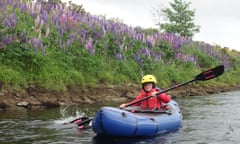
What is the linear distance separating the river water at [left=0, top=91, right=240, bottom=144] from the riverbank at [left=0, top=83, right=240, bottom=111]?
0.50 m

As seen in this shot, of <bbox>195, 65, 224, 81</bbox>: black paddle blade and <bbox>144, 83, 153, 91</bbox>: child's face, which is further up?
<bbox>195, 65, 224, 81</bbox>: black paddle blade

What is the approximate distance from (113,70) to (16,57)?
4124 millimetres

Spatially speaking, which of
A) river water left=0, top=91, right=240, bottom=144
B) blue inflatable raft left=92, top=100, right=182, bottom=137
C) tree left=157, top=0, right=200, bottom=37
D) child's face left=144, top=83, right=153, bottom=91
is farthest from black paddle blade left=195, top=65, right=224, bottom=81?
tree left=157, top=0, right=200, bottom=37

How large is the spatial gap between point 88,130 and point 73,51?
21.0 ft

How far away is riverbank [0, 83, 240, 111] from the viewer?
12.6 metres

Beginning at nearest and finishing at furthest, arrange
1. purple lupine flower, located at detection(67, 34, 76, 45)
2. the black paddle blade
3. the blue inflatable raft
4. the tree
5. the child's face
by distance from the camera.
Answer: the blue inflatable raft
the child's face
the black paddle blade
purple lupine flower, located at detection(67, 34, 76, 45)
the tree

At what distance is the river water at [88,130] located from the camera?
8.73m

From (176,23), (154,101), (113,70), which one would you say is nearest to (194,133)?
(154,101)

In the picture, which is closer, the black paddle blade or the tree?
the black paddle blade

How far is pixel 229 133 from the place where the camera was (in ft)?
31.4

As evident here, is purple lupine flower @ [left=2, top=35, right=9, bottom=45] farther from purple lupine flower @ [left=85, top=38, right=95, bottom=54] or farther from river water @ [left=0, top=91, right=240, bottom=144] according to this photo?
purple lupine flower @ [left=85, top=38, right=95, bottom=54]

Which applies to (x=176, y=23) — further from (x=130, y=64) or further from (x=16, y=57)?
(x=16, y=57)

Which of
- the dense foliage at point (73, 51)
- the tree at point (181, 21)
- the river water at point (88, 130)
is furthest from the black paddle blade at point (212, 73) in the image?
the tree at point (181, 21)

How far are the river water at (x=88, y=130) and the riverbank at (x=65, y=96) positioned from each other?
19.5 inches
